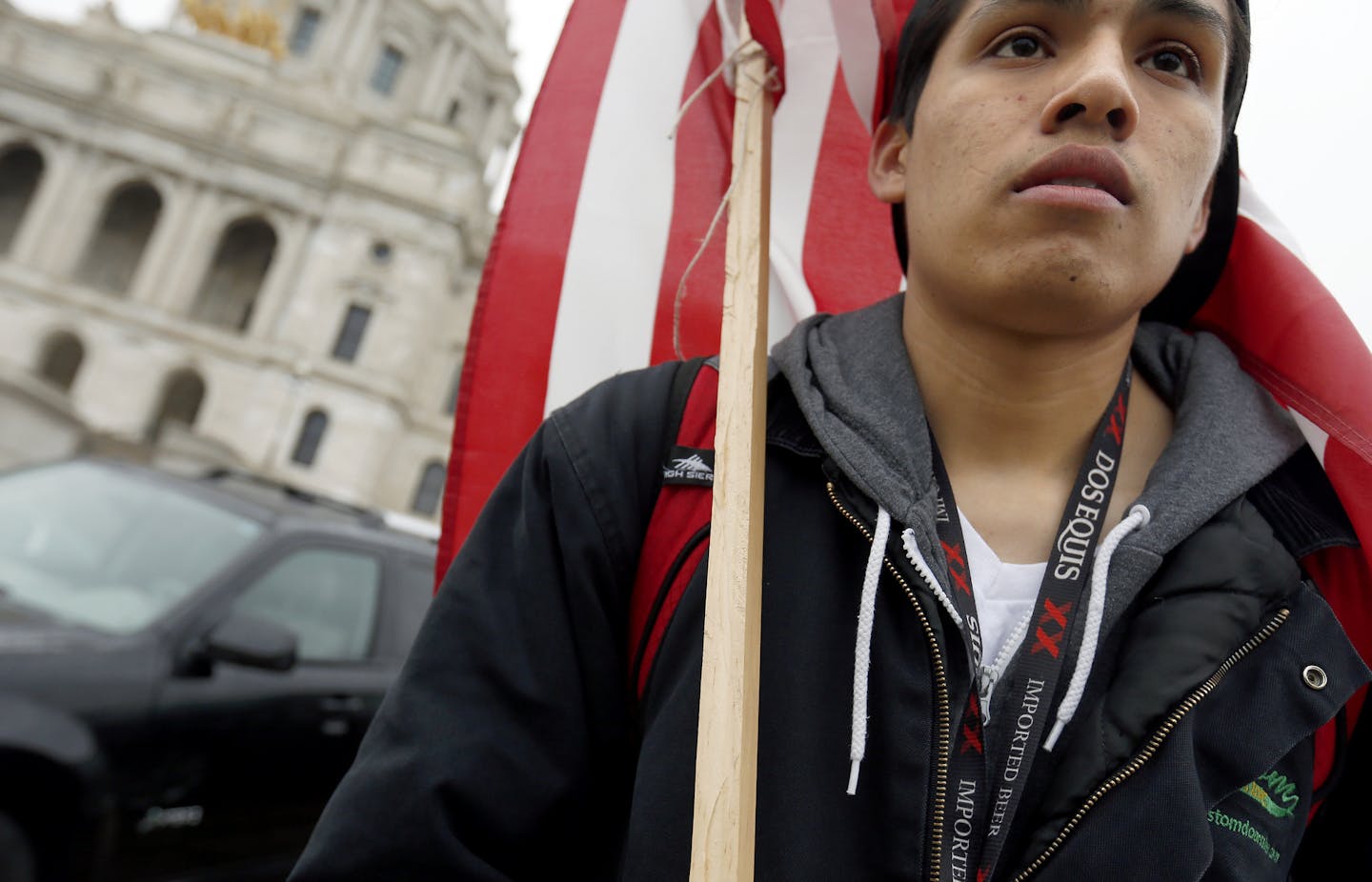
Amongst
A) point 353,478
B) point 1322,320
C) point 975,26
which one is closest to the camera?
point 975,26

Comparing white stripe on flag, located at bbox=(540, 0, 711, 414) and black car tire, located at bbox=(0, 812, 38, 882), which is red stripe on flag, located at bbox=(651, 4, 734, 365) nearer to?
white stripe on flag, located at bbox=(540, 0, 711, 414)

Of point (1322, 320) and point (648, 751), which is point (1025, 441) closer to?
point (1322, 320)

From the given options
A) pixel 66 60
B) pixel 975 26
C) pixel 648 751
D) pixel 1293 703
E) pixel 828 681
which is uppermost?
pixel 66 60

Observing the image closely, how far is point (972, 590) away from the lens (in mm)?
1418

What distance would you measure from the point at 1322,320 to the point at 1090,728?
1.01 meters

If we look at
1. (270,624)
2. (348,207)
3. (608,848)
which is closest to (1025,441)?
(608,848)

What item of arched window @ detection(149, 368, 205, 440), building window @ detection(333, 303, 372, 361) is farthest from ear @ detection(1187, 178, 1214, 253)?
arched window @ detection(149, 368, 205, 440)

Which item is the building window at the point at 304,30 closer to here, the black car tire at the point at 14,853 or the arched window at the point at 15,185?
the arched window at the point at 15,185

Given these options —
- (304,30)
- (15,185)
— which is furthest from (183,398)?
(304,30)

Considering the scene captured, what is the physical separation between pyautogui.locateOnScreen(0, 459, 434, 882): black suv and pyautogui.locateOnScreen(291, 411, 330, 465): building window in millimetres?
29615

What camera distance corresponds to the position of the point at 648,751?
131cm

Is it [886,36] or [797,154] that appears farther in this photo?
[797,154]

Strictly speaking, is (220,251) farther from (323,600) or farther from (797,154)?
(797,154)

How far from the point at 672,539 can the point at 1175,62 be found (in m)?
1.13
